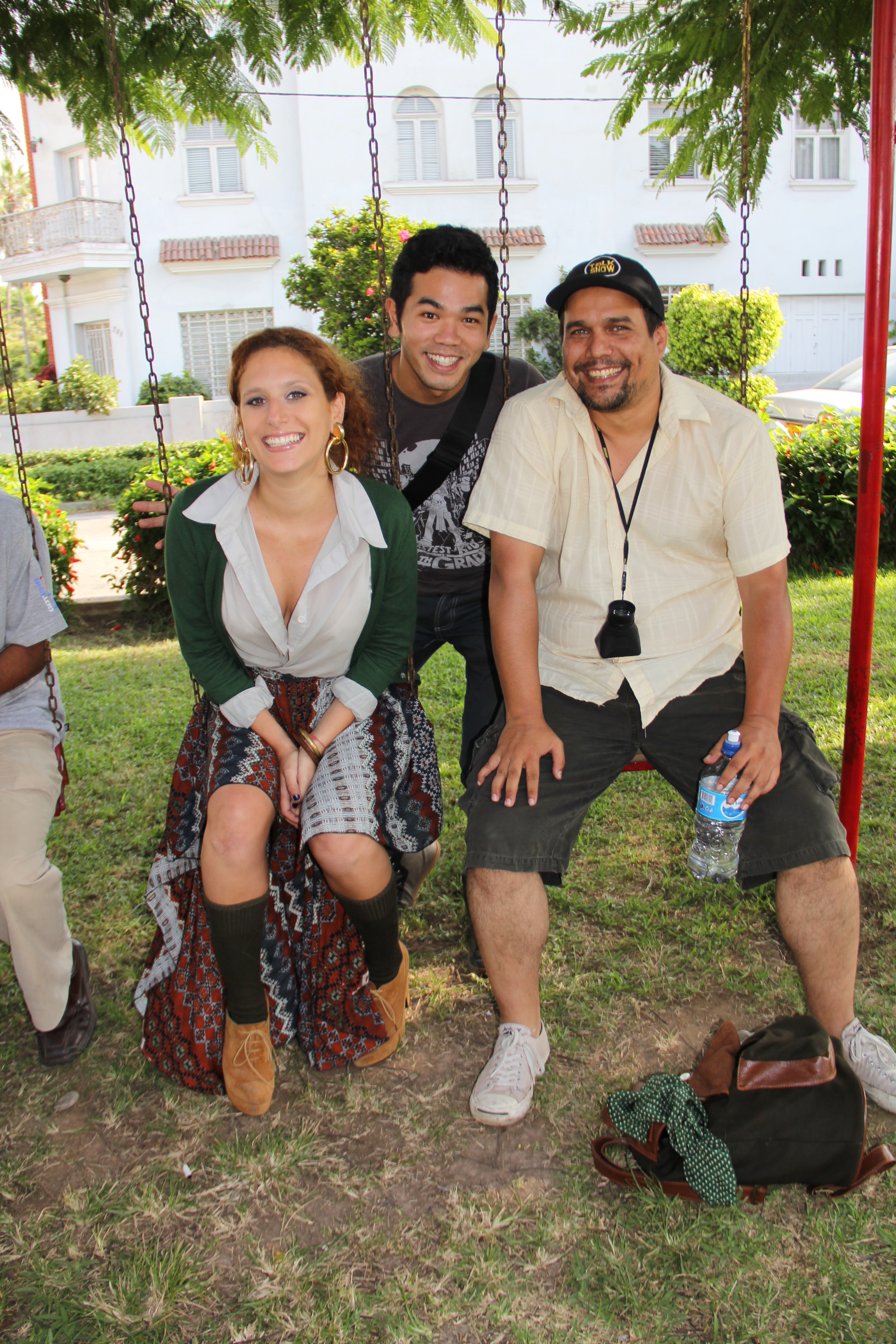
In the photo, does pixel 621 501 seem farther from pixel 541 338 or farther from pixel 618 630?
pixel 541 338

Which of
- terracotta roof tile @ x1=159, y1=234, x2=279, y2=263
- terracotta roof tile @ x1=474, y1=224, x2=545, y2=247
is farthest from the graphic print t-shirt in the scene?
terracotta roof tile @ x1=159, y1=234, x2=279, y2=263

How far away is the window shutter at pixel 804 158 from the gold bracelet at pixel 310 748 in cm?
2332

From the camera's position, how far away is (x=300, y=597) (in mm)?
2725

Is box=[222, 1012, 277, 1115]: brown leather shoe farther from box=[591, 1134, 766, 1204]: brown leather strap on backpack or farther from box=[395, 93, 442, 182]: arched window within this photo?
box=[395, 93, 442, 182]: arched window

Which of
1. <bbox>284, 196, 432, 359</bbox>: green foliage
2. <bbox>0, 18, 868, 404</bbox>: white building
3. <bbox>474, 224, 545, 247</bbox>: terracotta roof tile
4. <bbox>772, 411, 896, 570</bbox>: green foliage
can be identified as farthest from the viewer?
<bbox>474, 224, 545, 247</bbox>: terracotta roof tile

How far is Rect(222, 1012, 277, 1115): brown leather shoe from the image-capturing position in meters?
2.58

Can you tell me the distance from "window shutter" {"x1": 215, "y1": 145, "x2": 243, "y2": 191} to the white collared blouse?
21.2m

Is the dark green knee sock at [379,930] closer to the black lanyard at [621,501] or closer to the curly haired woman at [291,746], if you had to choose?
the curly haired woman at [291,746]

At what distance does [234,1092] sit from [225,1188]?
0.27 metres

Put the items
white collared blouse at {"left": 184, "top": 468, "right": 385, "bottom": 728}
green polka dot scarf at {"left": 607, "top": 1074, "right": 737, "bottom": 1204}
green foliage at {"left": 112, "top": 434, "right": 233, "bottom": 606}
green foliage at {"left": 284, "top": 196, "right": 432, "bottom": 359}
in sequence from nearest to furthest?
green polka dot scarf at {"left": 607, "top": 1074, "right": 737, "bottom": 1204} → white collared blouse at {"left": 184, "top": 468, "right": 385, "bottom": 728} → green foliage at {"left": 112, "top": 434, "right": 233, "bottom": 606} → green foliage at {"left": 284, "top": 196, "right": 432, "bottom": 359}

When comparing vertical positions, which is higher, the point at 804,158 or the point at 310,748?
the point at 804,158

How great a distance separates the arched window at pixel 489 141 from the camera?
20.4 metres

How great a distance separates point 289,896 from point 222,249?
20.5 m

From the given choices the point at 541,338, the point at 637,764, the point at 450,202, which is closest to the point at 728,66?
the point at 637,764
